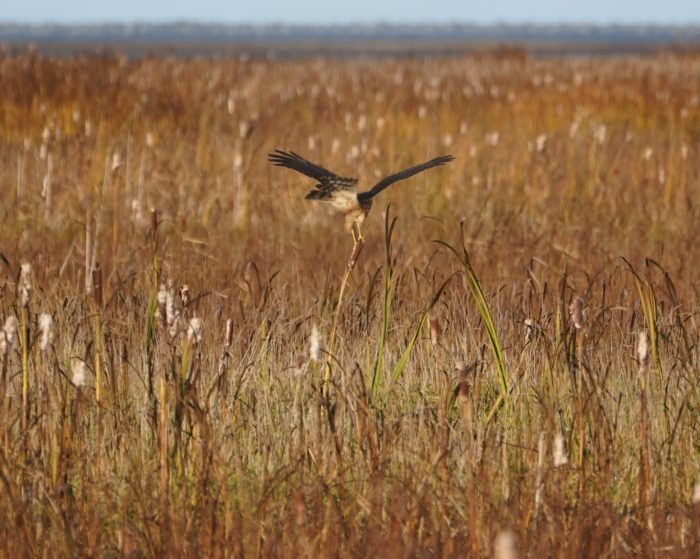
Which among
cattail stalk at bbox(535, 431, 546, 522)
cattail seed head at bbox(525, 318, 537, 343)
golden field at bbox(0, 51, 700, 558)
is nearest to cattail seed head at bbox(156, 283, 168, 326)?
golden field at bbox(0, 51, 700, 558)

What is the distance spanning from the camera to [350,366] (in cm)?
306

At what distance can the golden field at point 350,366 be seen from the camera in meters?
2.25

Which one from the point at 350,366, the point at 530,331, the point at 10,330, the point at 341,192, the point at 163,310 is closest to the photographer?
the point at 10,330

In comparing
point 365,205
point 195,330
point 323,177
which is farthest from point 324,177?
point 195,330

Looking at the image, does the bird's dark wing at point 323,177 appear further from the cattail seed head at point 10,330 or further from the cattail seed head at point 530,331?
the cattail seed head at point 530,331

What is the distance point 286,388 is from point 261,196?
11.7 ft

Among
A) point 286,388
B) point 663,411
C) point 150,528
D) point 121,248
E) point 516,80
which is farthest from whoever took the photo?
point 516,80

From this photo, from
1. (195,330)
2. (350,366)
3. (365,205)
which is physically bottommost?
(350,366)

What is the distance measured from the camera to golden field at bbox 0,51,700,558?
2250 mm

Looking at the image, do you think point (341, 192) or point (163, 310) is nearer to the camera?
point (163, 310)

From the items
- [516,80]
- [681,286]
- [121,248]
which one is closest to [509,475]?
[681,286]

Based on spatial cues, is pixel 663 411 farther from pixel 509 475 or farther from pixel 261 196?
pixel 261 196

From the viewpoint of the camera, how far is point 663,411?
2.80 m

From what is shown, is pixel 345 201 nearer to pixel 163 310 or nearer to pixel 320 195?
pixel 320 195
